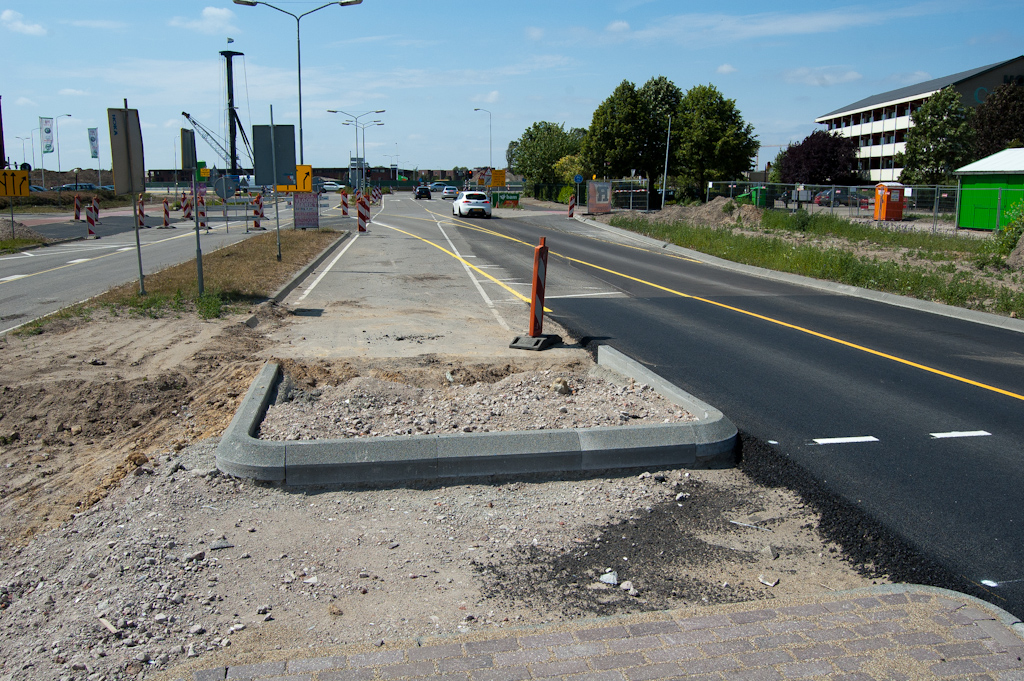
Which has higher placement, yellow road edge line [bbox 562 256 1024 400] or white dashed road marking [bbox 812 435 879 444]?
yellow road edge line [bbox 562 256 1024 400]

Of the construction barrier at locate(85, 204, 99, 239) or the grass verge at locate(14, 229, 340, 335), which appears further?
the construction barrier at locate(85, 204, 99, 239)

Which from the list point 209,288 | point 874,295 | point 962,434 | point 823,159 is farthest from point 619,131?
point 962,434

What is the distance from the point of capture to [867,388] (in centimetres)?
846

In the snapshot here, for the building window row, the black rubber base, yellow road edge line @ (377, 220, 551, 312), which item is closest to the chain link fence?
Result: yellow road edge line @ (377, 220, 551, 312)

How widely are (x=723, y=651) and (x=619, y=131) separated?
2760 inches

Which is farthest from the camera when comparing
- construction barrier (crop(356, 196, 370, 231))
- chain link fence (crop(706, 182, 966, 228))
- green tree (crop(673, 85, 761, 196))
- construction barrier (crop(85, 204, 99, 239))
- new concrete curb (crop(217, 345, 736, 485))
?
green tree (crop(673, 85, 761, 196))

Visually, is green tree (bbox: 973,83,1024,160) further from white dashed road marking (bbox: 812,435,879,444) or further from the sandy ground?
→ the sandy ground

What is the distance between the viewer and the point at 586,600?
398 cm

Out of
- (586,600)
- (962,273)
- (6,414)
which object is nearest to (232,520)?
(586,600)

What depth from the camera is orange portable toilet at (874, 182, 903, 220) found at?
1535 inches

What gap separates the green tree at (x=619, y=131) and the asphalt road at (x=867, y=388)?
54.1m

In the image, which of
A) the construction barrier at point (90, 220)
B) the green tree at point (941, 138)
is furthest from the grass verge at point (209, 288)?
the green tree at point (941, 138)

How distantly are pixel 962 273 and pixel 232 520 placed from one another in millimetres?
18034

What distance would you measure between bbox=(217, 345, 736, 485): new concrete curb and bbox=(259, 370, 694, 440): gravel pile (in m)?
0.46
